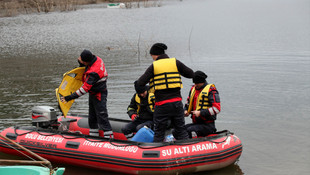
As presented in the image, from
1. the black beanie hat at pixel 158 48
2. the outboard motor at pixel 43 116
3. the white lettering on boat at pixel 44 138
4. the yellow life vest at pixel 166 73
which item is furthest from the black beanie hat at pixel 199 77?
the outboard motor at pixel 43 116

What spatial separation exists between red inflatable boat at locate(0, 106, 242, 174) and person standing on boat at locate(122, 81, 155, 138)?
0.71 meters

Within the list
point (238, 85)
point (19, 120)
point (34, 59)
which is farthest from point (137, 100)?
point (34, 59)

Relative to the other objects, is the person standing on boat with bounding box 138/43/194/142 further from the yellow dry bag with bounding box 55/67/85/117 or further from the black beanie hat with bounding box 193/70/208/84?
the yellow dry bag with bounding box 55/67/85/117

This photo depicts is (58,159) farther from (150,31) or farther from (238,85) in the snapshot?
(150,31)

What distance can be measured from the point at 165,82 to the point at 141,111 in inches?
56.1

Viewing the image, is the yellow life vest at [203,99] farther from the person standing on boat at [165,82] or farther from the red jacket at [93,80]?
the red jacket at [93,80]

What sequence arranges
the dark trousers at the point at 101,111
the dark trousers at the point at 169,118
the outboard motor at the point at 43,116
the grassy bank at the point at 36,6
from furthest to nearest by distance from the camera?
the grassy bank at the point at 36,6
the outboard motor at the point at 43,116
the dark trousers at the point at 101,111
the dark trousers at the point at 169,118

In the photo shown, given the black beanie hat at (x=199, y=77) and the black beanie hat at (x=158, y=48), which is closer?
the black beanie hat at (x=158, y=48)

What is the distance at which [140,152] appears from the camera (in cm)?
575

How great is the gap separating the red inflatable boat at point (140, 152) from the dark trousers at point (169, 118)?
157mm

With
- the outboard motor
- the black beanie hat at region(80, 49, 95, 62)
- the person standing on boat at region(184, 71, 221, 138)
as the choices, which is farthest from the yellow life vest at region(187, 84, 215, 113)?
the outboard motor

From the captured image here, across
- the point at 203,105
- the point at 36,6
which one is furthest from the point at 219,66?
the point at 36,6

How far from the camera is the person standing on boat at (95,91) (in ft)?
20.7

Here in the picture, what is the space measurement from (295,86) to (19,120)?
23.5 feet
